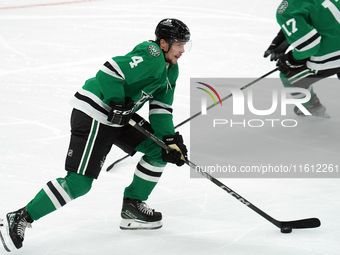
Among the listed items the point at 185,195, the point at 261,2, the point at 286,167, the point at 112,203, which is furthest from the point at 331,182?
the point at 261,2

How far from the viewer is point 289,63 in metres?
3.55

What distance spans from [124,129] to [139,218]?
0.44m

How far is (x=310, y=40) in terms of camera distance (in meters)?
3.32

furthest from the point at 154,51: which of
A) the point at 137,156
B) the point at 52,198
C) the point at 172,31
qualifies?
the point at 137,156

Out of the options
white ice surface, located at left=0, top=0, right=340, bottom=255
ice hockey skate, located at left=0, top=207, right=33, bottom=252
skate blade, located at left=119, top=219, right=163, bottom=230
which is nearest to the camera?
ice hockey skate, located at left=0, top=207, right=33, bottom=252

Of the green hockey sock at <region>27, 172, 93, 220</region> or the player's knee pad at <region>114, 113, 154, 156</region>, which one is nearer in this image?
the green hockey sock at <region>27, 172, 93, 220</region>

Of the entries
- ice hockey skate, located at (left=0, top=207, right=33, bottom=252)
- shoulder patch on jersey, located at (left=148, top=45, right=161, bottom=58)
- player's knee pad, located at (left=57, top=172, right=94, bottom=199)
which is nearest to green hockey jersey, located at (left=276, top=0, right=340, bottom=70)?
shoulder patch on jersey, located at (left=148, top=45, right=161, bottom=58)

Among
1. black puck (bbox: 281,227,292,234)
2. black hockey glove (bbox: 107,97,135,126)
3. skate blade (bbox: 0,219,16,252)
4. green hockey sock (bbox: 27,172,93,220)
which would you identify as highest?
black hockey glove (bbox: 107,97,135,126)

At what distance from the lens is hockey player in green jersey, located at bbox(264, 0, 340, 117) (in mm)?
3275

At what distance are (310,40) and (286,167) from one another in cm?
88

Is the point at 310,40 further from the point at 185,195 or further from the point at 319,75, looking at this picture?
the point at 185,195

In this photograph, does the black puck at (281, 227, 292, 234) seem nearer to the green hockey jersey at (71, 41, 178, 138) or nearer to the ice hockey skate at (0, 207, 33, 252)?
the green hockey jersey at (71, 41, 178, 138)

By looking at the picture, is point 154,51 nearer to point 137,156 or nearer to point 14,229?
point 14,229

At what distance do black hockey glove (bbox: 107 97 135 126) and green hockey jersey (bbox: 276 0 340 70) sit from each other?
62.7 inches
